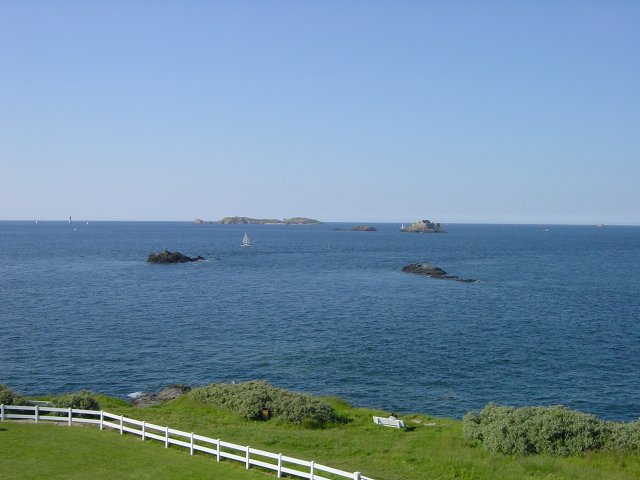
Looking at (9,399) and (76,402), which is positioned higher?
(9,399)

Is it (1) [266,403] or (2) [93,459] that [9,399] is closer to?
(2) [93,459]

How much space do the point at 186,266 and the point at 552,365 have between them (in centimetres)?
10363

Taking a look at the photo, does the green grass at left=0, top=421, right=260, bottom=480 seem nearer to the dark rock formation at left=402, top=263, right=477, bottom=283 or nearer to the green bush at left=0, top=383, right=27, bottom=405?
the green bush at left=0, top=383, right=27, bottom=405

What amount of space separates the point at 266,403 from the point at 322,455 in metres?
7.91

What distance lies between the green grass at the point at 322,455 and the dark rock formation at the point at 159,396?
8.14 meters

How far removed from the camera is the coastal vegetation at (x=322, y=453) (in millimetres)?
23156

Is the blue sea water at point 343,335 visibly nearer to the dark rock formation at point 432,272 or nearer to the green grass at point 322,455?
the dark rock formation at point 432,272

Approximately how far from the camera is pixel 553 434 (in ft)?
87.3

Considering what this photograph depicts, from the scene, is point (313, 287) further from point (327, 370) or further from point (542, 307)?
point (327, 370)

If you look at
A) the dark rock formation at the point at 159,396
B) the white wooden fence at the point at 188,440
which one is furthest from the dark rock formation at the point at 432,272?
the white wooden fence at the point at 188,440

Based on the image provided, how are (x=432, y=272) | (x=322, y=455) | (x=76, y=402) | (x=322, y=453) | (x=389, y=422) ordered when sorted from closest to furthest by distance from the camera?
(x=322, y=455), (x=322, y=453), (x=76, y=402), (x=389, y=422), (x=432, y=272)

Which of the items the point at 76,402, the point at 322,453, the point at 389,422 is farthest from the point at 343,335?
the point at 322,453

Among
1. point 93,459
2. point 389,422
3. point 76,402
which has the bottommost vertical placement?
point 389,422

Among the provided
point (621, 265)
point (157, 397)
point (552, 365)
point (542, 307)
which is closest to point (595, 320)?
point (542, 307)
